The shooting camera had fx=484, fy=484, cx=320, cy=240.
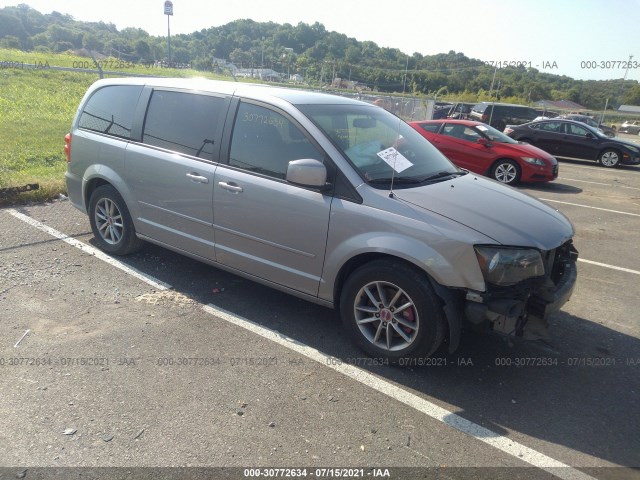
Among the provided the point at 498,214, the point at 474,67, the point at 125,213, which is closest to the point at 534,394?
the point at 498,214

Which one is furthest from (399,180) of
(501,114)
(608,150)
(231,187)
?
(501,114)

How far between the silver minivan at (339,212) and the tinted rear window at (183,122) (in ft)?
0.04

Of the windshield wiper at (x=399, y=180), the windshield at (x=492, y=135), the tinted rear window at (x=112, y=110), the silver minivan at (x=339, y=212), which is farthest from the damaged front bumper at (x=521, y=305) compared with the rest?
the windshield at (x=492, y=135)

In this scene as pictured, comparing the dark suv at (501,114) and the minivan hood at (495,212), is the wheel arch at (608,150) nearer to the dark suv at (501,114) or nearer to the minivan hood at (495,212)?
the dark suv at (501,114)

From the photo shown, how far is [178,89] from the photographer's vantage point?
4.61 m

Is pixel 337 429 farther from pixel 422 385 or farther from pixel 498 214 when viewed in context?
pixel 498 214

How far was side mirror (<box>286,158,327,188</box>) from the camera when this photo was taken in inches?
136

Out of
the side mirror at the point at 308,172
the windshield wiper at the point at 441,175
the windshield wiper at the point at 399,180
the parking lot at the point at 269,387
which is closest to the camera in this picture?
the parking lot at the point at 269,387

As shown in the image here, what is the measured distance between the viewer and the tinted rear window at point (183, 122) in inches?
169

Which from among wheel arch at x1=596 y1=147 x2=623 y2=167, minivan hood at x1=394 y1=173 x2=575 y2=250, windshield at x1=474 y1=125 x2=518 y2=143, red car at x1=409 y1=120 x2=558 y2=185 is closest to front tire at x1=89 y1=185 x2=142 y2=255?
minivan hood at x1=394 y1=173 x2=575 y2=250

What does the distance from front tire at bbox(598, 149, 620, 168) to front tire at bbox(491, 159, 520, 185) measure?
22.3ft

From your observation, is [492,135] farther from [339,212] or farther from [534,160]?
[339,212]

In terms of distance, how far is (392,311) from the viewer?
345 cm

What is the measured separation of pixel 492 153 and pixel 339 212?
29.4 feet
